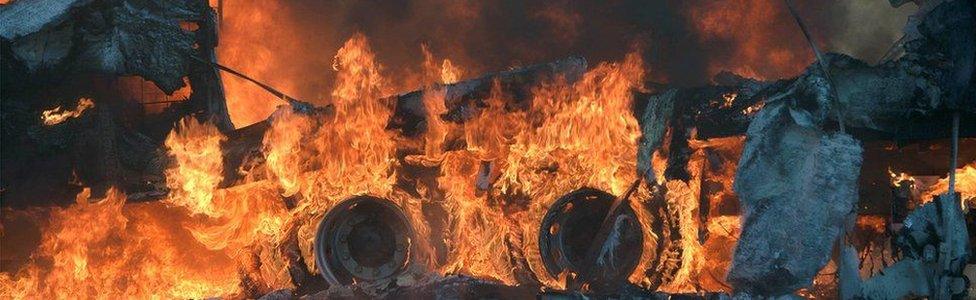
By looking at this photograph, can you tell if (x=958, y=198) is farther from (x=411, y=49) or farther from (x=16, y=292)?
(x=16, y=292)

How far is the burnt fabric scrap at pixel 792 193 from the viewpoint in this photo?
20.4 ft

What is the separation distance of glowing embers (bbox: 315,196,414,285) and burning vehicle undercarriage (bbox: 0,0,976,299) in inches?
1.1

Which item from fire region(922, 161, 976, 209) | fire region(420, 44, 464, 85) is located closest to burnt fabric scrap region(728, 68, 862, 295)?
fire region(922, 161, 976, 209)

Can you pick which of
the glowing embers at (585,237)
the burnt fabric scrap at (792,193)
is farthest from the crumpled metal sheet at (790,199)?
the glowing embers at (585,237)

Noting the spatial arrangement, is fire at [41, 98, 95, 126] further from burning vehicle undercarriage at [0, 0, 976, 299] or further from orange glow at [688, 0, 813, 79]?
orange glow at [688, 0, 813, 79]

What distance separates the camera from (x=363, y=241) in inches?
340

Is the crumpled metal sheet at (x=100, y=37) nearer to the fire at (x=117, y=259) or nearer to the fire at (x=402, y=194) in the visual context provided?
the fire at (x=402, y=194)

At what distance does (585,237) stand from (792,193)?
92.8 inches

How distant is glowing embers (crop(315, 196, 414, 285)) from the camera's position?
8406mm

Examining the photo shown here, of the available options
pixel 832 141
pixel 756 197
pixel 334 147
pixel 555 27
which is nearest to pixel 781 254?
pixel 756 197

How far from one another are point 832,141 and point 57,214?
9862 mm

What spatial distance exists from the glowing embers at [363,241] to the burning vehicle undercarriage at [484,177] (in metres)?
0.03

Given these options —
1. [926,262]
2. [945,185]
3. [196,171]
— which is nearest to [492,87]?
[196,171]

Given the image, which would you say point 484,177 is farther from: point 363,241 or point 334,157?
point 334,157
